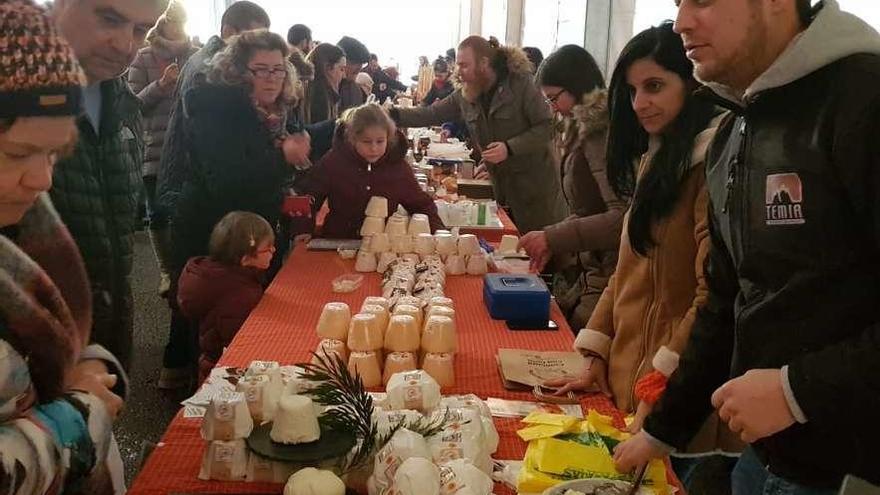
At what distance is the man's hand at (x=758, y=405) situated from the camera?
0.98 meters

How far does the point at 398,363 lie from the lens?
1.69m

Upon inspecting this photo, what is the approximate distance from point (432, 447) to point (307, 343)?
79cm

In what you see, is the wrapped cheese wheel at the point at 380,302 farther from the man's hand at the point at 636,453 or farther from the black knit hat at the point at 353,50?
the black knit hat at the point at 353,50

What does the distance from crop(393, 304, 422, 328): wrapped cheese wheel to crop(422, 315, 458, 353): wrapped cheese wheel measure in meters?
0.05

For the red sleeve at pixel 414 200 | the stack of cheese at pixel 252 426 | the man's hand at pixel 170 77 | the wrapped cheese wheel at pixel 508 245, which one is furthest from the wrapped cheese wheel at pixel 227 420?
the man's hand at pixel 170 77

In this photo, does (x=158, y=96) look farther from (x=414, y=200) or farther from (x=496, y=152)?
(x=496, y=152)

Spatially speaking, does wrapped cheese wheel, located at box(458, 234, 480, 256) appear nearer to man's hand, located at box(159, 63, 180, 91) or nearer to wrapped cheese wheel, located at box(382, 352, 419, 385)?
wrapped cheese wheel, located at box(382, 352, 419, 385)

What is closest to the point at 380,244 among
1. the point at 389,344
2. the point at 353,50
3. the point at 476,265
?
the point at 476,265

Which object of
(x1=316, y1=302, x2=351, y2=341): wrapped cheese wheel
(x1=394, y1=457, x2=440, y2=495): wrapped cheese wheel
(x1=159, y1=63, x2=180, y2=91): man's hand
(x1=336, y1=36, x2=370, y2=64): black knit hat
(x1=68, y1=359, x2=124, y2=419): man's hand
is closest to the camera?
(x1=68, y1=359, x2=124, y2=419): man's hand

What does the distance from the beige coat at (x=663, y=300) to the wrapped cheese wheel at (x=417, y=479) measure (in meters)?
0.64

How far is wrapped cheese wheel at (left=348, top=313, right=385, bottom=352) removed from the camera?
1.70 metres

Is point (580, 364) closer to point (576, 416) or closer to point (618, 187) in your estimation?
point (576, 416)

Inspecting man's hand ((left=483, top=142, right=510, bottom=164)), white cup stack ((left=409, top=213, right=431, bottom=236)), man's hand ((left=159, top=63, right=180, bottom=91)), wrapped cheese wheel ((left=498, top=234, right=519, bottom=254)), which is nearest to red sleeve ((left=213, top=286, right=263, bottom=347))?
white cup stack ((left=409, top=213, right=431, bottom=236))

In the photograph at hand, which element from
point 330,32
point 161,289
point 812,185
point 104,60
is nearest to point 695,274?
point 812,185
